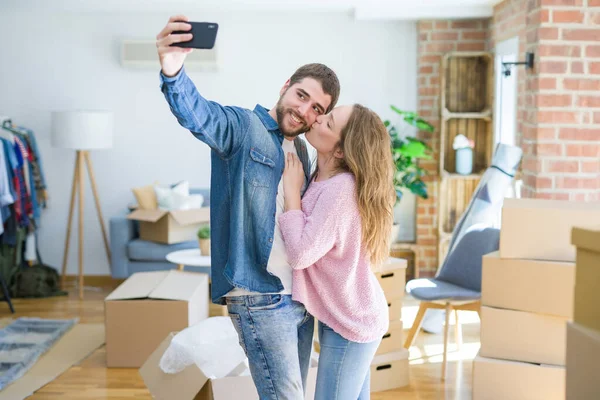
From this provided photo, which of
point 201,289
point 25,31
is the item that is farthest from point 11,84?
point 201,289

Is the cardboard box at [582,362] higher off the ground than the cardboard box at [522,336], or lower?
higher

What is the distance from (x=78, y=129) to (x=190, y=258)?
5.02ft

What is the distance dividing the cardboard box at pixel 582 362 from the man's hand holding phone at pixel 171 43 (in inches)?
39.2

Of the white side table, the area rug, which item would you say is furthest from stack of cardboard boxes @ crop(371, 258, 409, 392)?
the area rug

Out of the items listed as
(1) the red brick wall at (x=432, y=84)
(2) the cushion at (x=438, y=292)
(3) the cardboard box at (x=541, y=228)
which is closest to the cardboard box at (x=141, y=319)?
(2) the cushion at (x=438, y=292)

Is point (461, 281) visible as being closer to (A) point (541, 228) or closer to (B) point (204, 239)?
(A) point (541, 228)

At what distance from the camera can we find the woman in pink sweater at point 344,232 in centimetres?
208

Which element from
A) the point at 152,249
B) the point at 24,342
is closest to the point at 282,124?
the point at 24,342

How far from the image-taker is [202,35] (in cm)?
180

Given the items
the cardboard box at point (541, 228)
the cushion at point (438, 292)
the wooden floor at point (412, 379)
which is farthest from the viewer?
the cushion at point (438, 292)

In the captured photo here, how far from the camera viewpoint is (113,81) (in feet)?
22.5

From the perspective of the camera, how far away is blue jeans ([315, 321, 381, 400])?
2098mm

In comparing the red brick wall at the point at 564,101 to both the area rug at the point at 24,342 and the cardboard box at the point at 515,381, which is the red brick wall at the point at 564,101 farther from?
the area rug at the point at 24,342

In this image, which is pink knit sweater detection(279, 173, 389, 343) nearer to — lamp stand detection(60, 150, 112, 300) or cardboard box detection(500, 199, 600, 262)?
cardboard box detection(500, 199, 600, 262)
